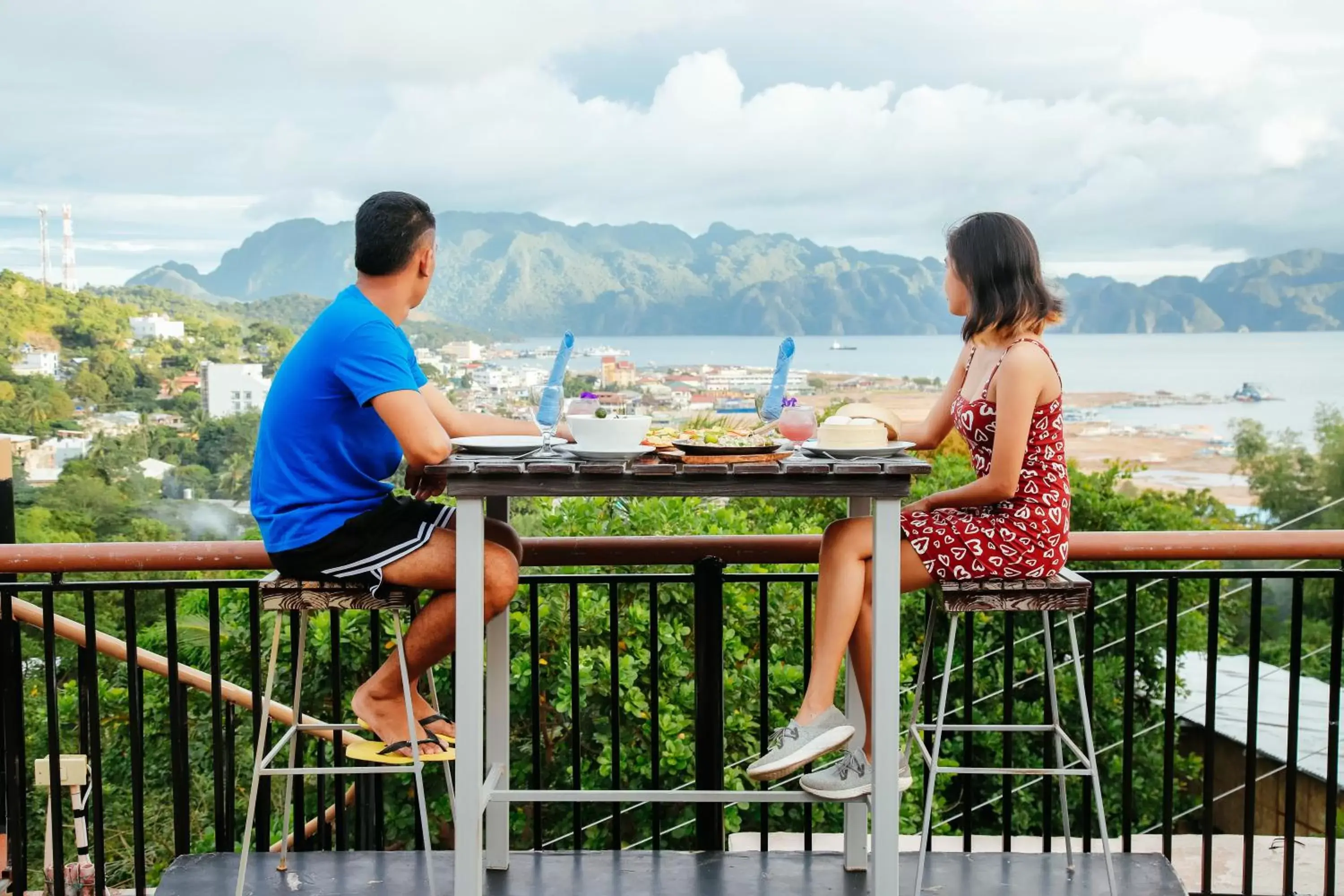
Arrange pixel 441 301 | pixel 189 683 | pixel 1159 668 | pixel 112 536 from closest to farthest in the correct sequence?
pixel 189 683 < pixel 1159 668 < pixel 112 536 < pixel 441 301

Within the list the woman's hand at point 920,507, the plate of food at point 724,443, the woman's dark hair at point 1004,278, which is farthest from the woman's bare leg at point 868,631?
the woman's dark hair at point 1004,278

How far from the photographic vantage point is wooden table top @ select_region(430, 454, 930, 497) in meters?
2.12

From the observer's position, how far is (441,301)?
25.6m

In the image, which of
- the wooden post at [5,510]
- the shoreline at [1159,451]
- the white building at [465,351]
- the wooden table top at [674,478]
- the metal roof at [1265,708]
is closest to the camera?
the wooden table top at [674,478]

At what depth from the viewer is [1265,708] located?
14.7 meters

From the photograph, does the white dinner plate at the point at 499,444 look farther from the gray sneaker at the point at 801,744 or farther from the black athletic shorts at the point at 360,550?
the gray sneaker at the point at 801,744

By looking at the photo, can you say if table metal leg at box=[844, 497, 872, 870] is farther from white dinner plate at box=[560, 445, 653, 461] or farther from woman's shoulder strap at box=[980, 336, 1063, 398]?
white dinner plate at box=[560, 445, 653, 461]

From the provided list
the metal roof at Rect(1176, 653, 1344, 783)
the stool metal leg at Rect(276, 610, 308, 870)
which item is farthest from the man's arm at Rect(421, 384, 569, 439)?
the metal roof at Rect(1176, 653, 1344, 783)

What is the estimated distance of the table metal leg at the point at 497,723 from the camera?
2682 mm

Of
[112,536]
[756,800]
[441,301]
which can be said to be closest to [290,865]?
[756,800]

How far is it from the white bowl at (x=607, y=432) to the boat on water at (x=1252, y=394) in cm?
2938

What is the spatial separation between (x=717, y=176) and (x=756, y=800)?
109 feet

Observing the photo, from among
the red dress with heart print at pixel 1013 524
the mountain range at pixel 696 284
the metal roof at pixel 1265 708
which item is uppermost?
the mountain range at pixel 696 284

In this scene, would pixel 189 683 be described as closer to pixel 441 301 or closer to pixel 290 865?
pixel 290 865
